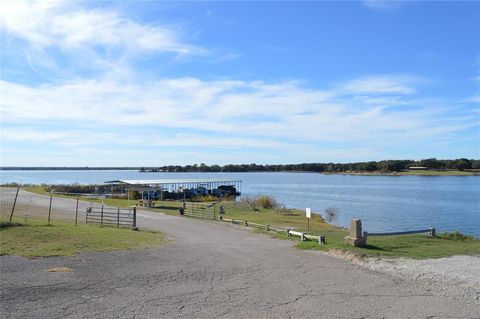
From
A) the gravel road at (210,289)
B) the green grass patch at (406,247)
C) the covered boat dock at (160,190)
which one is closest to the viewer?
the gravel road at (210,289)

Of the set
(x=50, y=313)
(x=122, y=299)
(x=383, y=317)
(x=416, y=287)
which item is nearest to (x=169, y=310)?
(x=122, y=299)

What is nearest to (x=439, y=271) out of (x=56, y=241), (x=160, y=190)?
(x=56, y=241)

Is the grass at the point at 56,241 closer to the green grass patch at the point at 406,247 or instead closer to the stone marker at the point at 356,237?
the green grass patch at the point at 406,247

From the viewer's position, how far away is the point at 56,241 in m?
16.2

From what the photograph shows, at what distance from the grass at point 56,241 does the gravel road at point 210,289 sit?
95cm

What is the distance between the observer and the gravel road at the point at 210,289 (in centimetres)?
861

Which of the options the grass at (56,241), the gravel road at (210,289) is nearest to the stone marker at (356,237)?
the gravel road at (210,289)

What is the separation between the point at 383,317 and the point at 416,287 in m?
2.74

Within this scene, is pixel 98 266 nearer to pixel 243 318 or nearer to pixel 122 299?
pixel 122 299

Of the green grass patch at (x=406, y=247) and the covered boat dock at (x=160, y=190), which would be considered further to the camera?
the covered boat dock at (x=160, y=190)

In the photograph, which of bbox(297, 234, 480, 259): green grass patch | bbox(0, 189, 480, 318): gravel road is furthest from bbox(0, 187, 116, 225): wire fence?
bbox(297, 234, 480, 259): green grass patch

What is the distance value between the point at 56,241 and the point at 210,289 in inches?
329

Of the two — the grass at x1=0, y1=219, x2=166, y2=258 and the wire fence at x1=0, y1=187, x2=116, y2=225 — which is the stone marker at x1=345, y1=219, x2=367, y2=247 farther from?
the wire fence at x1=0, y1=187, x2=116, y2=225

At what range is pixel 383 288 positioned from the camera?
10539 millimetres
